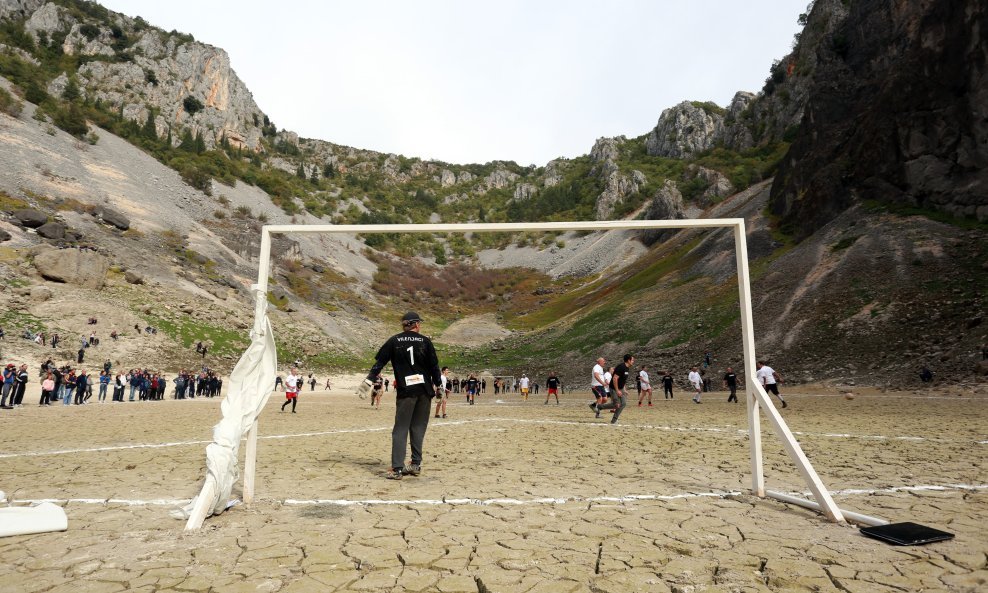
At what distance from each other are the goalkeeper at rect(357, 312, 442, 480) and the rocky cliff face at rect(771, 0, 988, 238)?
1484 inches

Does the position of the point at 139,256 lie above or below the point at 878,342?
above

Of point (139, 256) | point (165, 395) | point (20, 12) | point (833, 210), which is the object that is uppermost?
point (20, 12)

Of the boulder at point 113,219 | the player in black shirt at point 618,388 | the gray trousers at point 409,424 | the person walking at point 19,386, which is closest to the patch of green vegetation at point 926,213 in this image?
the player in black shirt at point 618,388

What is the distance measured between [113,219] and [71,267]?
17.0 m

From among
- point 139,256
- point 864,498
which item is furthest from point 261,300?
point 139,256

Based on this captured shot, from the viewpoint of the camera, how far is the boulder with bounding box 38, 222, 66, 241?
4025cm

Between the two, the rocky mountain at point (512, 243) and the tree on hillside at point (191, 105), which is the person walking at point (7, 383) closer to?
the rocky mountain at point (512, 243)

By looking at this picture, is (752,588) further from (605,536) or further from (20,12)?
(20,12)

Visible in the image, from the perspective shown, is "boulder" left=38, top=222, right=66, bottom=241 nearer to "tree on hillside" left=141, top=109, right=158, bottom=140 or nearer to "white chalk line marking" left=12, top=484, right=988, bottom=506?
"white chalk line marking" left=12, top=484, right=988, bottom=506

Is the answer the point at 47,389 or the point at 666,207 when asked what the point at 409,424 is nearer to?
the point at 47,389

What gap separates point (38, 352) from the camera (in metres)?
27.2

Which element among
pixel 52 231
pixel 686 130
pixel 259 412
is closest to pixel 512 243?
pixel 686 130

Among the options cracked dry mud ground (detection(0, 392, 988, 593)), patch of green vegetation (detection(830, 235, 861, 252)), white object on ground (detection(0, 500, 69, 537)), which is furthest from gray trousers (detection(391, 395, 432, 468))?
patch of green vegetation (detection(830, 235, 861, 252))

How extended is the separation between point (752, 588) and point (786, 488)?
3.46 m
